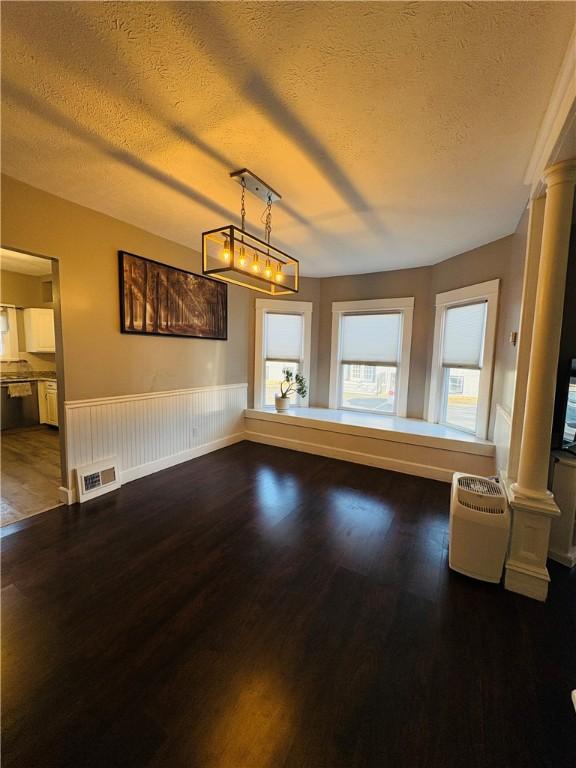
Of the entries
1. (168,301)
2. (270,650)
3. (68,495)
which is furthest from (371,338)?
(68,495)

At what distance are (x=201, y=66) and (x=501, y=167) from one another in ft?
6.30

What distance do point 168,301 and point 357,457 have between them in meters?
3.05

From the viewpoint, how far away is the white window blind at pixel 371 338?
15.1ft

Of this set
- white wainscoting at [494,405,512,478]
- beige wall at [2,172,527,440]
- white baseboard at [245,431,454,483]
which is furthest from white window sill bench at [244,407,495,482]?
beige wall at [2,172,527,440]

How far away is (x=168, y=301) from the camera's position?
Answer: 3.56m

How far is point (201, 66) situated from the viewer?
4.43 feet

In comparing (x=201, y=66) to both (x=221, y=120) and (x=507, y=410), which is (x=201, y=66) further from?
(x=507, y=410)

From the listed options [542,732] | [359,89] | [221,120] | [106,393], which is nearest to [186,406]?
[106,393]

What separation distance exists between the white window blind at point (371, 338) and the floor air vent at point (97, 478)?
11.5 feet

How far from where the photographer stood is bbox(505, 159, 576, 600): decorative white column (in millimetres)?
1709

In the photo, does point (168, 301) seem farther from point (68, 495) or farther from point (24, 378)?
point (24, 378)

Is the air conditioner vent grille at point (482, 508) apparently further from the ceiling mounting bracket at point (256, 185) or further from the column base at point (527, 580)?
the ceiling mounting bracket at point (256, 185)

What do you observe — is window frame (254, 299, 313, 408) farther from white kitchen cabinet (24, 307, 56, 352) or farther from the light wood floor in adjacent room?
white kitchen cabinet (24, 307, 56, 352)

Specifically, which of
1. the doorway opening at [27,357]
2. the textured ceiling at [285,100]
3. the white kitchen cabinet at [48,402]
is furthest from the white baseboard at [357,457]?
the white kitchen cabinet at [48,402]
